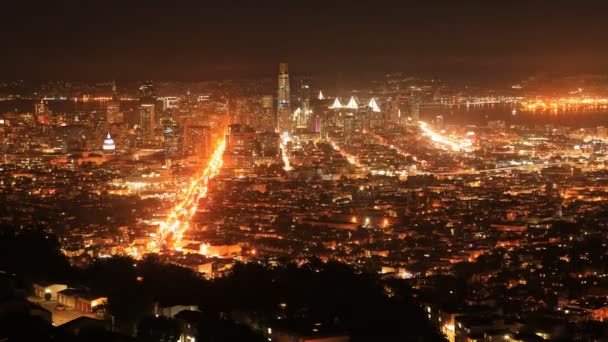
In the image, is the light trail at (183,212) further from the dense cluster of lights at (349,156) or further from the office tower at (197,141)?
the dense cluster of lights at (349,156)

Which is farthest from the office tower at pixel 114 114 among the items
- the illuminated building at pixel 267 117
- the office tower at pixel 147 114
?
the illuminated building at pixel 267 117

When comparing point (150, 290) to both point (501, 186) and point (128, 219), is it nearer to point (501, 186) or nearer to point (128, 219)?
point (128, 219)

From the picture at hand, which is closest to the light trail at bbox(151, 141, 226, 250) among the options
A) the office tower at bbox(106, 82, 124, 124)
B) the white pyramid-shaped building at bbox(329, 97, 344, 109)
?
the office tower at bbox(106, 82, 124, 124)

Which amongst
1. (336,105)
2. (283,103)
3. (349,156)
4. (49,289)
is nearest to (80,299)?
(49,289)

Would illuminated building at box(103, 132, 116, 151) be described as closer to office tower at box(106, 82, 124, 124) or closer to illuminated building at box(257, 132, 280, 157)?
illuminated building at box(257, 132, 280, 157)

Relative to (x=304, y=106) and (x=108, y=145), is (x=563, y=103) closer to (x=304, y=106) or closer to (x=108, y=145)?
(x=304, y=106)
